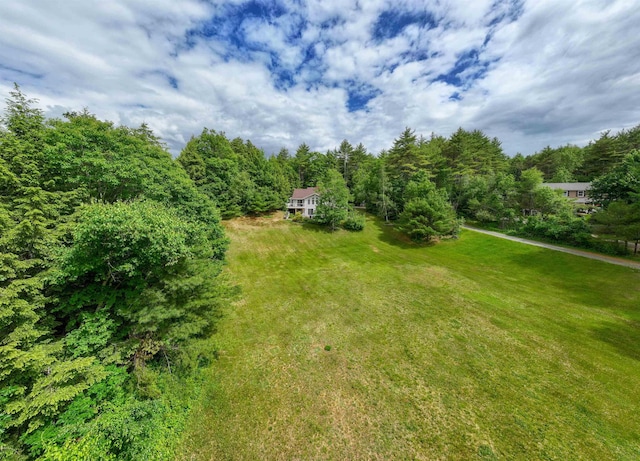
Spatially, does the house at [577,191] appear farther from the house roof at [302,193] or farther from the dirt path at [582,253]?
the house roof at [302,193]

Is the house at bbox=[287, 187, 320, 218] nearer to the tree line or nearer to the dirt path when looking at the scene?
the tree line

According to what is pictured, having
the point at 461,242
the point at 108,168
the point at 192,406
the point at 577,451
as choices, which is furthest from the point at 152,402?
the point at 461,242

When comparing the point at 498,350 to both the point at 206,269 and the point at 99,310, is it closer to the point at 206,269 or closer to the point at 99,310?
the point at 206,269

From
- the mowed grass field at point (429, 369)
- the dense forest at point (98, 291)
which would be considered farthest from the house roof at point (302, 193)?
the mowed grass field at point (429, 369)

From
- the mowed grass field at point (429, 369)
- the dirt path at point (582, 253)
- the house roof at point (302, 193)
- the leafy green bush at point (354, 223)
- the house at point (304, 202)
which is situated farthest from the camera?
the house roof at point (302, 193)

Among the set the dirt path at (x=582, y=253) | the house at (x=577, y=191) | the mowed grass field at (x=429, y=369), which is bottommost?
the mowed grass field at (x=429, y=369)

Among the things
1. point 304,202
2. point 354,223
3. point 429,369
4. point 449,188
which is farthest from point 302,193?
point 429,369

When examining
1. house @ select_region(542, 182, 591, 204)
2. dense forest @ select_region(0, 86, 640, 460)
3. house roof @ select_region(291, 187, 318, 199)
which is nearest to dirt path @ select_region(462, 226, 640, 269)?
dense forest @ select_region(0, 86, 640, 460)
